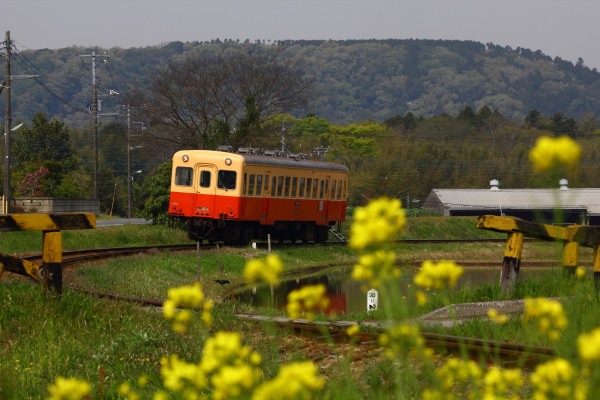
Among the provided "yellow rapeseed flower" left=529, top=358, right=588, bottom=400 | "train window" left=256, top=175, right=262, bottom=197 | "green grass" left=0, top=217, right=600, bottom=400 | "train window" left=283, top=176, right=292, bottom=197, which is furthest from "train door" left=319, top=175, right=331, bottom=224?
"yellow rapeseed flower" left=529, top=358, right=588, bottom=400

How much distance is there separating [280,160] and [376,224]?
96.1 feet

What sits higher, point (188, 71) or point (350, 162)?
point (188, 71)

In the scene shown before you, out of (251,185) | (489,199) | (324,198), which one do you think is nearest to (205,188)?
(251,185)

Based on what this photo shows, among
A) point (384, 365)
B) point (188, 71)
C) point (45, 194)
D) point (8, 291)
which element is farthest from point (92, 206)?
point (384, 365)

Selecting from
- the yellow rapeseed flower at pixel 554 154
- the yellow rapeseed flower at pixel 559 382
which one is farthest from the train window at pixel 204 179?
the yellow rapeseed flower at pixel 554 154

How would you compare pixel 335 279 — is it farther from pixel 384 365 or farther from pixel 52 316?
pixel 384 365

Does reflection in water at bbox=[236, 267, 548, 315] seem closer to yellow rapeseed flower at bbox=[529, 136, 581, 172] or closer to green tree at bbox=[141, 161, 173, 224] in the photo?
green tree at bbox=[141, 161, 173, 224]

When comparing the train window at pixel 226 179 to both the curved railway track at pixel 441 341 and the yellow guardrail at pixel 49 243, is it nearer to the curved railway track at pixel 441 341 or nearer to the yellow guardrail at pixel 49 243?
the curved railway track at pixel 441 341

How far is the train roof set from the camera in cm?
3045

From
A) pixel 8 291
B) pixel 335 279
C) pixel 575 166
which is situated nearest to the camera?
pixel 575 166

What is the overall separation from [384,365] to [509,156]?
92.5 meters

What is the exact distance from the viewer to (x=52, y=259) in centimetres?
1126

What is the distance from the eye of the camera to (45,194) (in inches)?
2211

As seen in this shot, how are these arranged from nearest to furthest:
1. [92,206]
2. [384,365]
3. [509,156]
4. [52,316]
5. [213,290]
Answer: [384,365]
[52,316]
[213,290]
[92,206]
[509,156]
